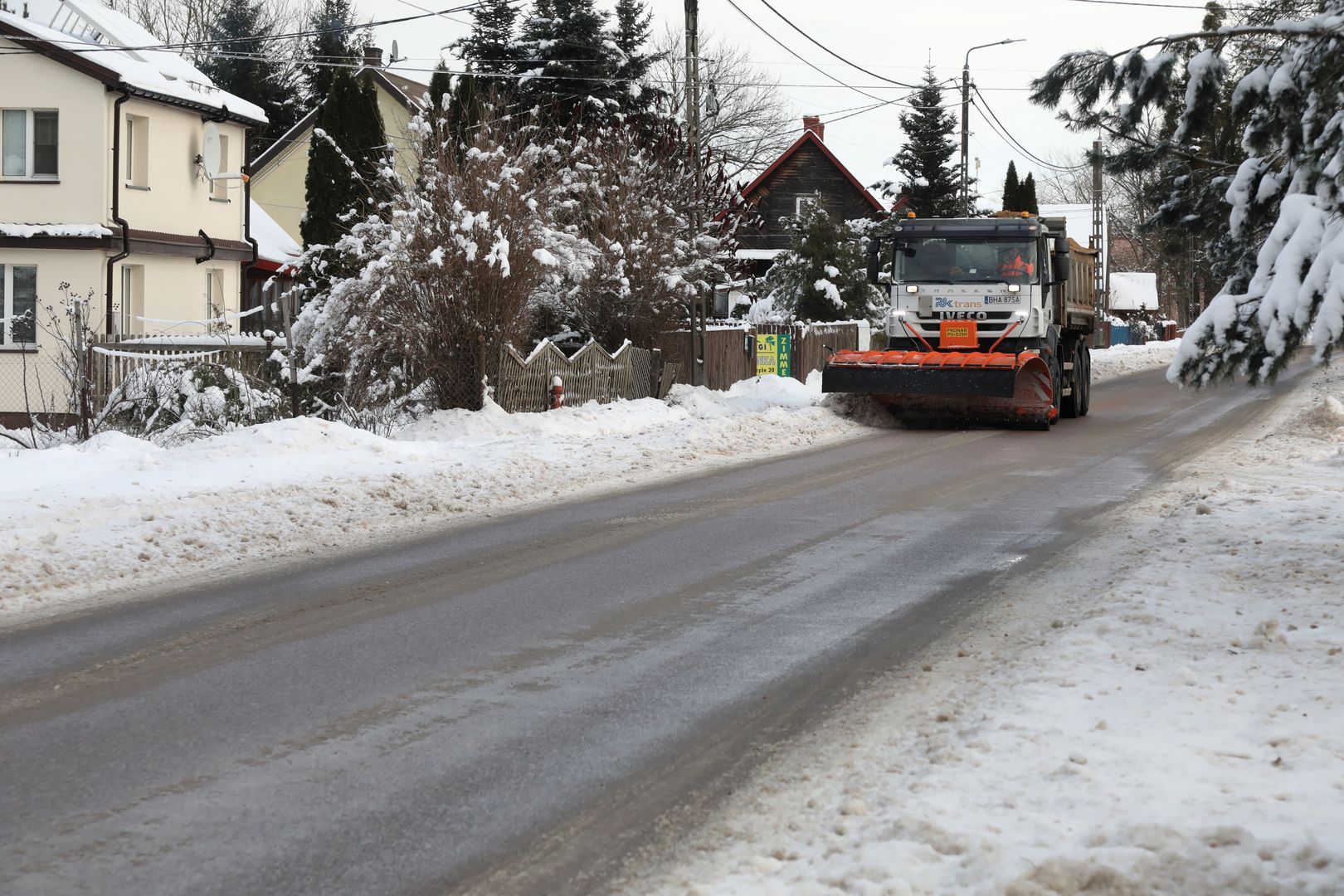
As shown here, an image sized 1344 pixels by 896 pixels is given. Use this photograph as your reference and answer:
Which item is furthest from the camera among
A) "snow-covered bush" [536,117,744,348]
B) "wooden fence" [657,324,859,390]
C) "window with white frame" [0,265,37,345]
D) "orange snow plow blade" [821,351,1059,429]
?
"window with white frame" [0,265,37,345]

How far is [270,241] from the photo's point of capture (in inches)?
1592

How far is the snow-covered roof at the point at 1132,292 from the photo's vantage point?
88688 millimetres

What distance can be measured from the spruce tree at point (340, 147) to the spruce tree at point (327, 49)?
16.1 m

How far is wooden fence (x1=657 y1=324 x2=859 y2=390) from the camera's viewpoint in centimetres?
2594

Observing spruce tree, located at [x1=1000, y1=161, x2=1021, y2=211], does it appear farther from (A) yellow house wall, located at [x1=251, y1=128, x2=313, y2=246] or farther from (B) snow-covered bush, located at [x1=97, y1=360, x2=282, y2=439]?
(B) snow-covered bush, located at [x1=97, y1=360, x2=282, y2=439]

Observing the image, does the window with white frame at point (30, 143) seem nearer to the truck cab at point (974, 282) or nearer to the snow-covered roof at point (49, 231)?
the snow-covered roof at point (49, 231)

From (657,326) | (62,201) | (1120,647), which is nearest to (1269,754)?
(1120,647)

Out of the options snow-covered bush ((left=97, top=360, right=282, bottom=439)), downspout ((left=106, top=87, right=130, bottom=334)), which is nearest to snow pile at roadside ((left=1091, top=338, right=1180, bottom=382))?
downspout ((left=106, top=87, right=130, bottom=334))

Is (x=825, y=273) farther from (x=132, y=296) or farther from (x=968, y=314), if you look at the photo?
(x=132, y=296)

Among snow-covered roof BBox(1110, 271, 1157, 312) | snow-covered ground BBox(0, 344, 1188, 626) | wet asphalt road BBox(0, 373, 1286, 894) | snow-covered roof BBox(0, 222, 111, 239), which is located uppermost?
snow-covered roof BBox(1110, 271, 1157, 312)

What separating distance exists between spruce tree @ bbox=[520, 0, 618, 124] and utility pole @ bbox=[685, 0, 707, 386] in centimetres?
1581

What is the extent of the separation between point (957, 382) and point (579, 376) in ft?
18.9

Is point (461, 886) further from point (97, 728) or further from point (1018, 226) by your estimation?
point (1018, 226)

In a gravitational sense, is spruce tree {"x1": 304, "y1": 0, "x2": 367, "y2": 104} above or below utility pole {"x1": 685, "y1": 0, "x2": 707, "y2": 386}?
above
